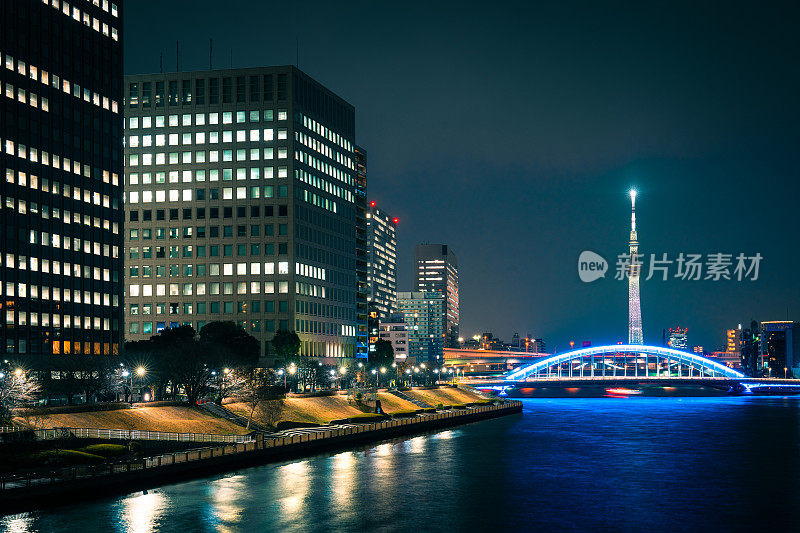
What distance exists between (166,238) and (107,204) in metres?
22.8

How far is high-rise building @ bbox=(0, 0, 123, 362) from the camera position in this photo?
121 meters

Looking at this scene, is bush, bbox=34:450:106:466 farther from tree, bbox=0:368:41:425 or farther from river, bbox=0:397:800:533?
tree, bbox=0:368:41:425

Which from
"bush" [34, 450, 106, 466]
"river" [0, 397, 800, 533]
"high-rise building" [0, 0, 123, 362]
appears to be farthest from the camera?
"high-rise building" [0, 0, 123, 362]

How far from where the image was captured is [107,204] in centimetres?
14075

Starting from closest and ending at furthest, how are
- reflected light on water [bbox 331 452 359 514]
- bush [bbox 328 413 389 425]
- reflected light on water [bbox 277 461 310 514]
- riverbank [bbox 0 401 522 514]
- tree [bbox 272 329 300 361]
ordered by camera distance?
riverbank [bbox 0 401 522 514] → reflected light on water [bbox 277 461 310 514] → reflected light on water [bbox 331 452 359 514] → bush [bbox 328 413 389 425] → tree [bbox 272 329 300 361]

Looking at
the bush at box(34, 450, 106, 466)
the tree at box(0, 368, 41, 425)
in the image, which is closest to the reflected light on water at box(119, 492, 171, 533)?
the bush at box(34, 450, 106, 466)

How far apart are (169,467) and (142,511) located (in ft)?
38.8

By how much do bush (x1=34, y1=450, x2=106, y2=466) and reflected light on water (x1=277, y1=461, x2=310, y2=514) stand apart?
1287 cm

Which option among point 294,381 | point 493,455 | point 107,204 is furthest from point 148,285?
point 493,455

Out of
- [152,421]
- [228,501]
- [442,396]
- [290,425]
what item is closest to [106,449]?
[228,501]

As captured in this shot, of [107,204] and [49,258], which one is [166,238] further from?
[49,258]

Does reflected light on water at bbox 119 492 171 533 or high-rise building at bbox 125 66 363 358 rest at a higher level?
high-rise building at bbox 125 66 363 358

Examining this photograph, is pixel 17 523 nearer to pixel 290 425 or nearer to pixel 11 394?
pixel 11 394

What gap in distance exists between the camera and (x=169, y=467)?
6644cm
